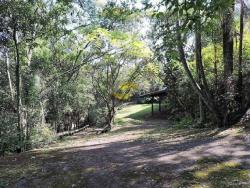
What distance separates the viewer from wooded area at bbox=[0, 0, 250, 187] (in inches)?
333

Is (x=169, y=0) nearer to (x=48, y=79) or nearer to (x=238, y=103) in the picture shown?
(x=238, y=103)

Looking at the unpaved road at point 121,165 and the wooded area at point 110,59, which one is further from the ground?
the wooded area at point 110,59

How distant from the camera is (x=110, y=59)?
87.9 feet

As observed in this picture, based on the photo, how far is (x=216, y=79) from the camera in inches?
657

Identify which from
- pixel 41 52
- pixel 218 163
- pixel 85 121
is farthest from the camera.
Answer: pixel 85 121

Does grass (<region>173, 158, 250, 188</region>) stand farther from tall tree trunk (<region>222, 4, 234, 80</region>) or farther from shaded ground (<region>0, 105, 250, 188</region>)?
tall tree trunk (<region>222, 4, 234, 80</region>)

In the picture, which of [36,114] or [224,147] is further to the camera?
[36,114]

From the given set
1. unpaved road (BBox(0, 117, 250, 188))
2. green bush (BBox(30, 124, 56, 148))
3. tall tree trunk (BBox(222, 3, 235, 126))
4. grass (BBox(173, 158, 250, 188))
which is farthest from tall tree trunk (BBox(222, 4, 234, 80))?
green bush (BBox(30, 124, 56, 148))

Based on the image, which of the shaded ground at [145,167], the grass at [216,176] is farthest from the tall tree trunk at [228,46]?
the grass at [216,176]

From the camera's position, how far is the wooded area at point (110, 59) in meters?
8.47

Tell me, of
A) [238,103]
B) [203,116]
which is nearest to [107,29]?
[203,116]

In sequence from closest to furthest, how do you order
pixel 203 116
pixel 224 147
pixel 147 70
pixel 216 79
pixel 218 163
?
pixel 218 163
pixel 224 147
pixel 216 79
pixel 203 116
pixel 147 70

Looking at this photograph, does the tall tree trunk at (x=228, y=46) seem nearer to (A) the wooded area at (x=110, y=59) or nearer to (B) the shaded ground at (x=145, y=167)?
(A) the wooded area at (x=110, y=59)

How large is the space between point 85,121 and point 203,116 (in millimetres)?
24066
